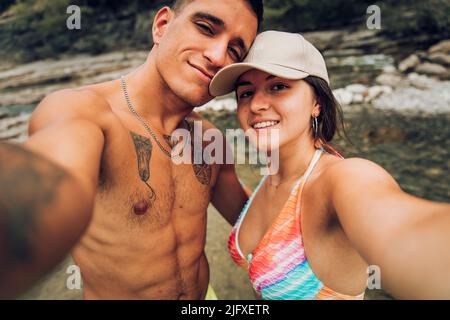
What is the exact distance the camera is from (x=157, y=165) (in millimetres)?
1603

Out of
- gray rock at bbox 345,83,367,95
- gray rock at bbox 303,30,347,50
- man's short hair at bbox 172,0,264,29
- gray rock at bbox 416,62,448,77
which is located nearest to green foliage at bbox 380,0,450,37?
gray rock at bbox 303,30,347,50

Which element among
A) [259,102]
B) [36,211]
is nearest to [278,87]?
[259,102]

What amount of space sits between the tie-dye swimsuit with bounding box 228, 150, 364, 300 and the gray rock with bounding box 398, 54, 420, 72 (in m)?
10.6

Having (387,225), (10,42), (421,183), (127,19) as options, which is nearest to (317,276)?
(387,225)

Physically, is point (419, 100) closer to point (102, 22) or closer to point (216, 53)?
point (216, 53)

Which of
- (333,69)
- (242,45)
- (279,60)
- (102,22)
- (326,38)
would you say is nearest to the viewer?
(279,60)

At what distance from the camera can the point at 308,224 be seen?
1.35 m

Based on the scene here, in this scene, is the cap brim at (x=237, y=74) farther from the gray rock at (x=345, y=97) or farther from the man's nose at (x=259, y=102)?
the gray rock at (x=345, y=97)

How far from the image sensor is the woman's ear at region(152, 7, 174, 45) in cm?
183

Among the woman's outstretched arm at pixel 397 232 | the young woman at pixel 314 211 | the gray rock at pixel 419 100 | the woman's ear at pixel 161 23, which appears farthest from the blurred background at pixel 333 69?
the woman's ear at pixel 161 23

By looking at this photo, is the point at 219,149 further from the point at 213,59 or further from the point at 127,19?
the point at 127,19

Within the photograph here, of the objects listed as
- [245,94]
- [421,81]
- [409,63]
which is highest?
[245,94]

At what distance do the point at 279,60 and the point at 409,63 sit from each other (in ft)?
35.9
